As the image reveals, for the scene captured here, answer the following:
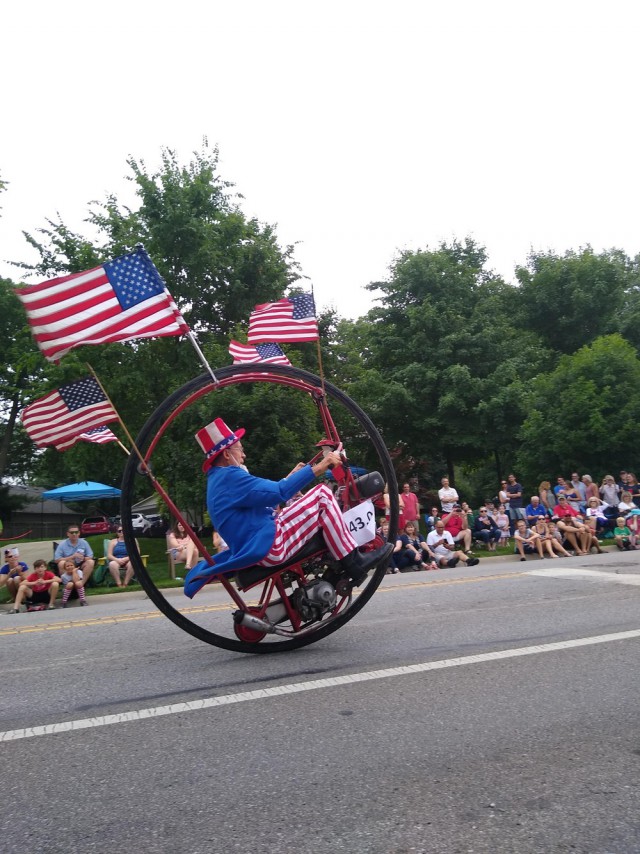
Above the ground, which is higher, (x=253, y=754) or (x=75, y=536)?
(x=75, y=536)

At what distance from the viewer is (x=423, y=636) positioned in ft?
21.7

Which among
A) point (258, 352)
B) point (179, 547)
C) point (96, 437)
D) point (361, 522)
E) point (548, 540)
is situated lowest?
point (548, 540)

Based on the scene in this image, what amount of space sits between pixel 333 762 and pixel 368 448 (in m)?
19.5

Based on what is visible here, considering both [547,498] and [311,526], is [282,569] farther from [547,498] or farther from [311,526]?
[547,498]

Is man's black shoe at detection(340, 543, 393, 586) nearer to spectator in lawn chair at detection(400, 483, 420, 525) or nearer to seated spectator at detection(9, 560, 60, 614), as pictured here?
seated spectator at detection(9, 560, 60, 614)

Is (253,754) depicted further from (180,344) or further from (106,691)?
(180,344)

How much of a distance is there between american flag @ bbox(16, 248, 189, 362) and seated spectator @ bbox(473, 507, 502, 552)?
12230 mm

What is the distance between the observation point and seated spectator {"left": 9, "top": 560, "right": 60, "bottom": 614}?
11.4m

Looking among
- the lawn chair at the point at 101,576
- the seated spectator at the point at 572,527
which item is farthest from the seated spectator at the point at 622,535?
the lawn chair at the point at 101,576

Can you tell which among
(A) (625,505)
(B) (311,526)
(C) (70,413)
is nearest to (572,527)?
(A) (625,505)

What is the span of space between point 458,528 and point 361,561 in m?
10.4

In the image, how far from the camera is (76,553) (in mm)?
13117

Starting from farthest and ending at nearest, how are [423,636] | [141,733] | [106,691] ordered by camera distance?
[423,636] < [106,691] < [141,733]

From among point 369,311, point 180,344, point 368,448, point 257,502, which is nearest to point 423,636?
point 257,502
